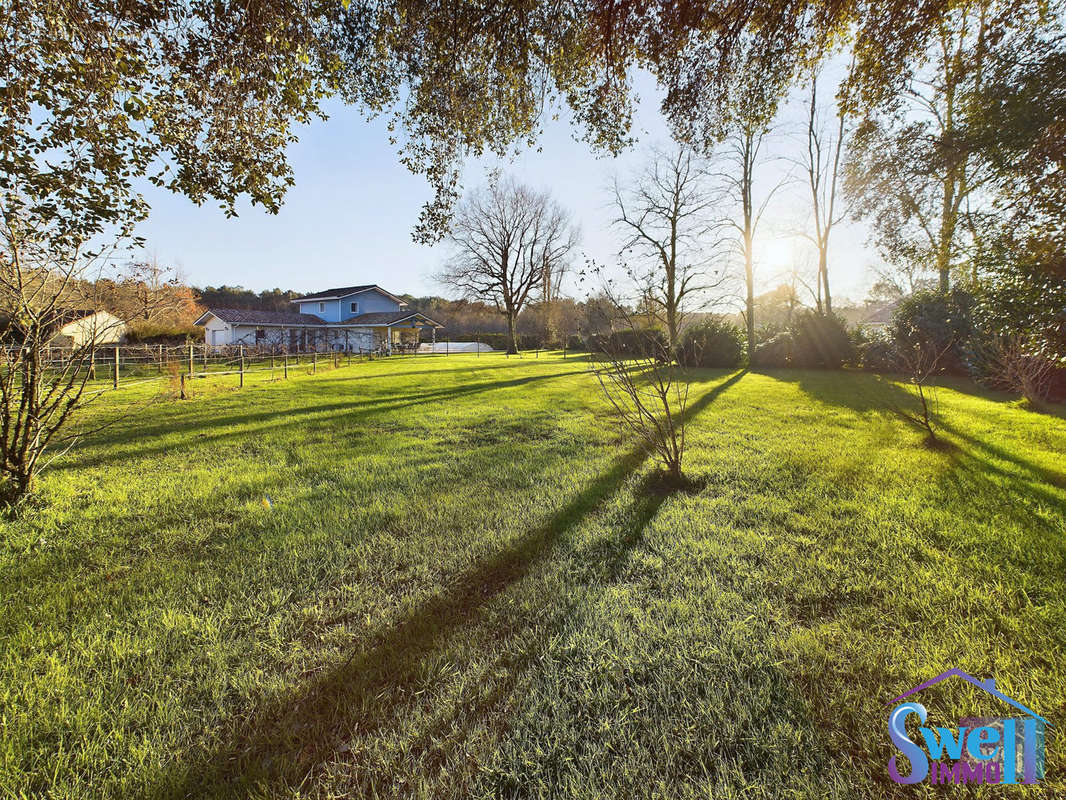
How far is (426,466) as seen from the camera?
5.09 meters

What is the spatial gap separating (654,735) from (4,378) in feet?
18.9

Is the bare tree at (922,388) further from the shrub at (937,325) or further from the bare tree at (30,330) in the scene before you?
the bare tree at (30,330)

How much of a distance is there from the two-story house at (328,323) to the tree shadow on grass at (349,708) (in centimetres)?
3565

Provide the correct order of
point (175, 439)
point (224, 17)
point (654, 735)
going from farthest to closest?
point (175, 439) → point (224, 17) → point (654, 735)

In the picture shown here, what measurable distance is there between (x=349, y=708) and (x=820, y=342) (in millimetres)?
20942

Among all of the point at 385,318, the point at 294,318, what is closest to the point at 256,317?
the point at 294,318

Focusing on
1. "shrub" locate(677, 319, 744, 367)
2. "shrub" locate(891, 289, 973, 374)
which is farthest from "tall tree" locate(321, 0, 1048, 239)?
"shrub" locate(677, 319, 744, 367)

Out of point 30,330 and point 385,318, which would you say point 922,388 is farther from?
point 385,318

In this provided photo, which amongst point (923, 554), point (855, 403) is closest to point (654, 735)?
point (923, 554)

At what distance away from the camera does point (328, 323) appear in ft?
123

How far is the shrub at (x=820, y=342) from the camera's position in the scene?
16797 millimetres

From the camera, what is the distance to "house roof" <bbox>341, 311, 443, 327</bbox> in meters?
35.7

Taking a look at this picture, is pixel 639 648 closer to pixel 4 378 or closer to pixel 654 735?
pixel 654 735

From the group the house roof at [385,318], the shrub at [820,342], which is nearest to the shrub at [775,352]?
the shrub at [820,342]
